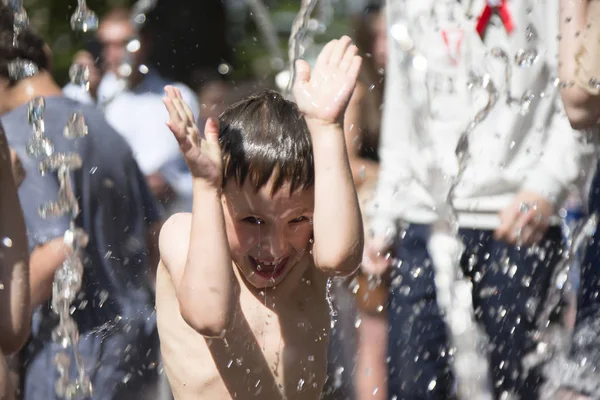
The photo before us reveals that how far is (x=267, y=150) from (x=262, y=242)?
204mm

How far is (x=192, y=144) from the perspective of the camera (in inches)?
81.0

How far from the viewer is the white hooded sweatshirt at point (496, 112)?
9.86ft

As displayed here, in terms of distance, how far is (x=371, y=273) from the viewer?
3.25 meters

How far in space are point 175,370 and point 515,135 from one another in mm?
1287

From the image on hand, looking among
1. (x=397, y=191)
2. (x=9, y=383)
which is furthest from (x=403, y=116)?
(x=9, y=383)

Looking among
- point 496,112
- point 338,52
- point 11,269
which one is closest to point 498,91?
point 496,112

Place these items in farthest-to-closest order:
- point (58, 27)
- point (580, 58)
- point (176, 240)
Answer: point (58, 27) → point (580, 58) → point (176, 240)

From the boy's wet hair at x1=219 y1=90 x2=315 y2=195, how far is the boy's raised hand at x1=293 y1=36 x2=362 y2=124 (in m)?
0.12

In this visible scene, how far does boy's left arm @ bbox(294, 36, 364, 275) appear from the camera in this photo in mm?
2088

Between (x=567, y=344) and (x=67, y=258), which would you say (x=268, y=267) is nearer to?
(x=67, y=258)

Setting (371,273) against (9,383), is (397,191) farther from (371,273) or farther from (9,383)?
(9,383)

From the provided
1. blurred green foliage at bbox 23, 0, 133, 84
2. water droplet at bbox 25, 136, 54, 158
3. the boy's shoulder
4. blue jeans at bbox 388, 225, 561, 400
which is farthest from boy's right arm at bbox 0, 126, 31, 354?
blurred green foliage at bbox 23, 0, 133, 84

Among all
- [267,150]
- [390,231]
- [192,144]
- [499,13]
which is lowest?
[390,231]

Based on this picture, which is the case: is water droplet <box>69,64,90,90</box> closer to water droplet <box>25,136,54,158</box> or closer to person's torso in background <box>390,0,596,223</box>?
water droplet <box>25,136,54,158</box>
